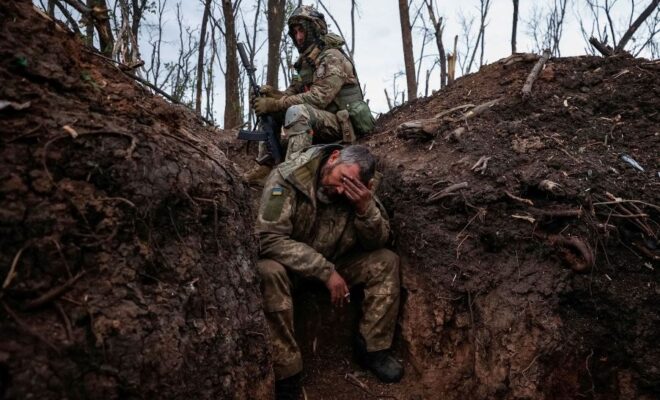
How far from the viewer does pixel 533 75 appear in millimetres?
5168

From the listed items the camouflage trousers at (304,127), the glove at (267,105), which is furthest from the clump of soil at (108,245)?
the glove at (267,105)

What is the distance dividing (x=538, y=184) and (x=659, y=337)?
122 cm

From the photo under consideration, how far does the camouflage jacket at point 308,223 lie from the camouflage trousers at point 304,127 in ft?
4.82

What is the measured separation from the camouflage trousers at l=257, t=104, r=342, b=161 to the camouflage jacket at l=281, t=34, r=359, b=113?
0.46 feet

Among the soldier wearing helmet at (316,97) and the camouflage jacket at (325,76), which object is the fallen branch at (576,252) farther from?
the camouflage jacket at (325,76)

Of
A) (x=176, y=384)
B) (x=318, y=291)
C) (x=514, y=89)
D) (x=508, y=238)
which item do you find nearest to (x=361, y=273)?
(x=318, y=291)

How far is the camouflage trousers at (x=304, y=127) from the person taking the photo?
5207 millimetres

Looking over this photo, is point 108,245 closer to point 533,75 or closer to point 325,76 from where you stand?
point 325,76

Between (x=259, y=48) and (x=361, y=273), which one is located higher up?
(x=259, y=48)

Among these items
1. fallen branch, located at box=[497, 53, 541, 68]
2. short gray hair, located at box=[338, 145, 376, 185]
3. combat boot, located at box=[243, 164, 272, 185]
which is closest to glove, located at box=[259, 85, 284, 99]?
combat boot, located at box=[243, 164, 272, 185]

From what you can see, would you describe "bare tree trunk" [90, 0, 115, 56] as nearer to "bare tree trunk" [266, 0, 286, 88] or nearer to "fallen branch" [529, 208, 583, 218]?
"fallen branch" [529, 208, 583, 218]

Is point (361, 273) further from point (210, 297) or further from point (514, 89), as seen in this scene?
point (514, 89)

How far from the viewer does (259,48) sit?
20.8 m

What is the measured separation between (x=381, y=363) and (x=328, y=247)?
91cm
